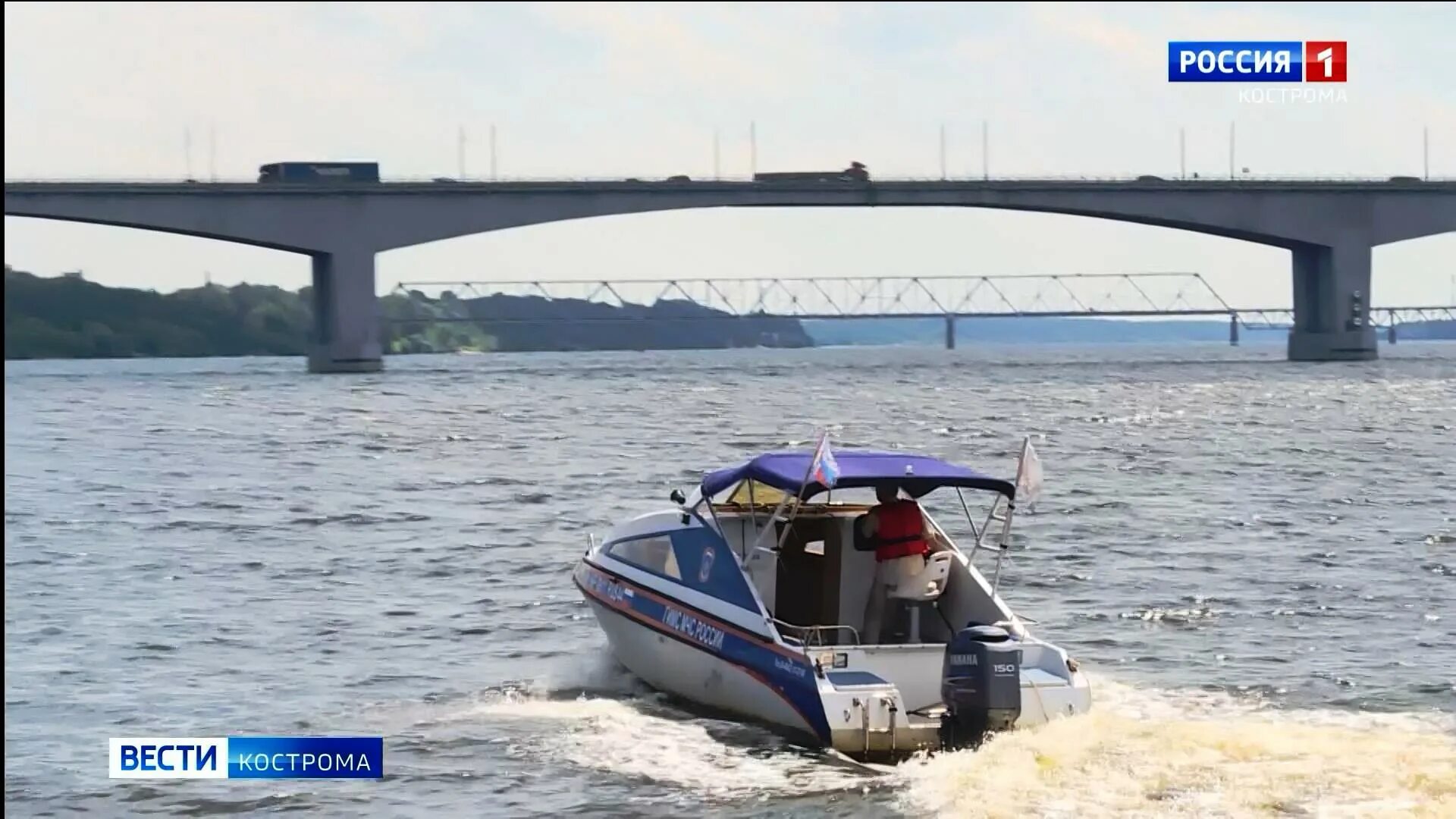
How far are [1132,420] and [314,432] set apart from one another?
23.0 meters

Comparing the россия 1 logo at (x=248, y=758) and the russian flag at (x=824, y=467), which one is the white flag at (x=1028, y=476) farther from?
the россия 1 logo at (x=248, y=758)

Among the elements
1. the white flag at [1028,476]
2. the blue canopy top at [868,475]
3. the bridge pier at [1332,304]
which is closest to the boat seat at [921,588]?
the blue canopy top at [868,475]

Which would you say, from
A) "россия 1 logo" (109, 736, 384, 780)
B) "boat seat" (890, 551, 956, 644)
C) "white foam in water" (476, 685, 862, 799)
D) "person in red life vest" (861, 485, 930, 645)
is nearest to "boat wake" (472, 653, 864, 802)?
"white foam in water" (476, 685, 862, 799)

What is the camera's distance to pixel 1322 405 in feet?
234

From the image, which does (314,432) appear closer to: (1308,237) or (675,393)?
(675,393)

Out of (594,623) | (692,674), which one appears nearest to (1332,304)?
(594,623)

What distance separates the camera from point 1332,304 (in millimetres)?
108812

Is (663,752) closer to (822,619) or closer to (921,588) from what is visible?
(822,619)

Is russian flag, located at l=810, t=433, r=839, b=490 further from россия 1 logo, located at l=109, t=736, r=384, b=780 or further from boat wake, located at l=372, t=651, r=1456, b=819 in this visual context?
россия 1 logo, located at l=109, t=736, r=384, b=780

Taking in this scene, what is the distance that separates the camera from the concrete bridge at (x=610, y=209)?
→ 93.6 metres

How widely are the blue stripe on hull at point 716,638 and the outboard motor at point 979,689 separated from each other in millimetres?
943

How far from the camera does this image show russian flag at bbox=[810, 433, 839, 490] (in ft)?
56.1

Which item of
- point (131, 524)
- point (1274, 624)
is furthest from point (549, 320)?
point (1274, 624)

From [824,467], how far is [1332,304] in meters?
96.4
